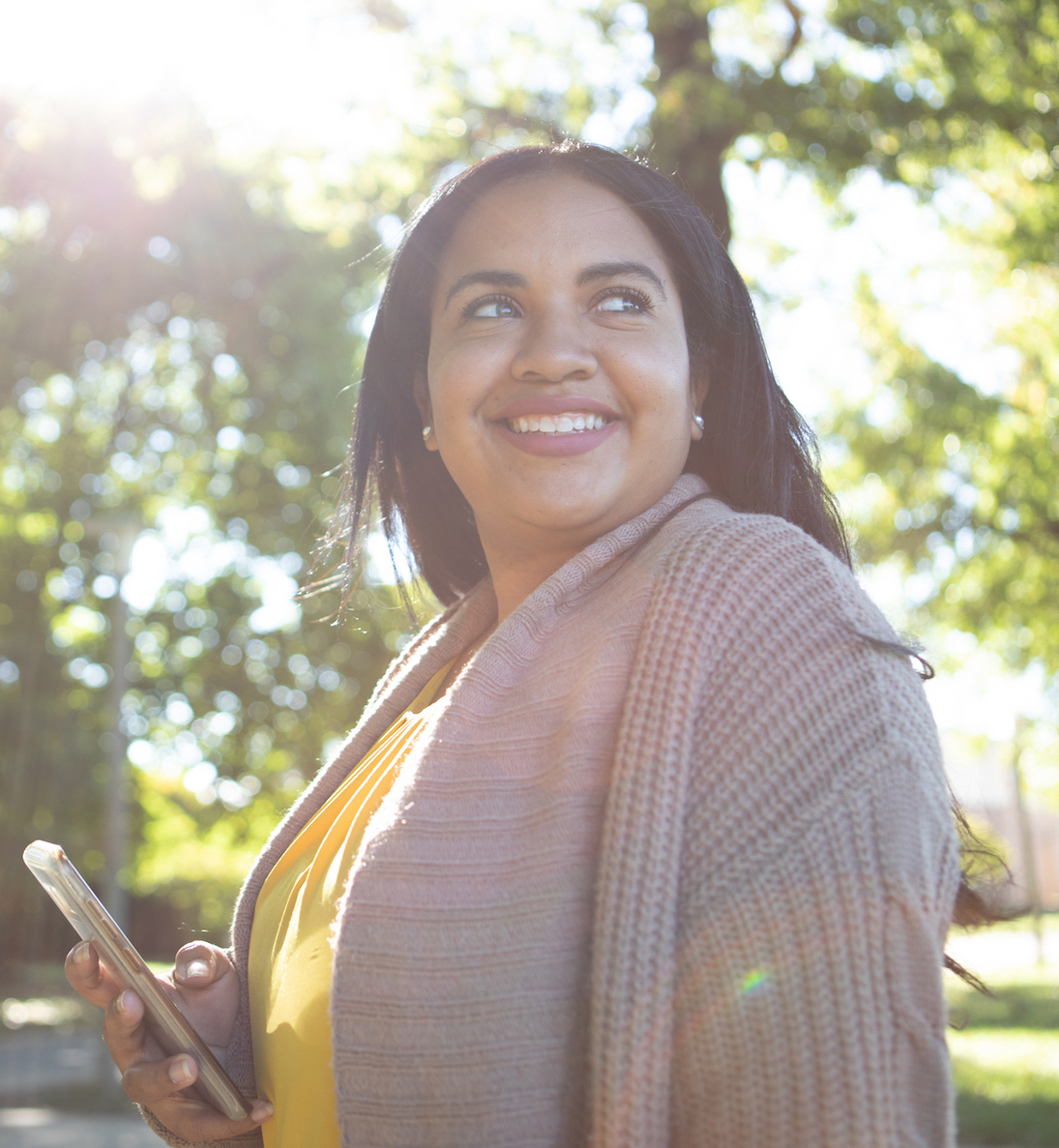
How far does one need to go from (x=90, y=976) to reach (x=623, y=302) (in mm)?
1311

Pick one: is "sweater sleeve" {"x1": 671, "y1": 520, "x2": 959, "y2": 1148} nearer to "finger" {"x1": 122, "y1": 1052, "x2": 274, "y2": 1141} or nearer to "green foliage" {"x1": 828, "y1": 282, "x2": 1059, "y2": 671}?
"finger" {"x1": 122, "y1": 1052, "x2": 274, "y2": 1141}

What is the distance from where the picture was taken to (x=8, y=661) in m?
15.0

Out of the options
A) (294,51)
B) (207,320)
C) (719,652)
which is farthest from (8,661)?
(719,652)

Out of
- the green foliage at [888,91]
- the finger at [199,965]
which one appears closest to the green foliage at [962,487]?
the green foliage at [888,91]

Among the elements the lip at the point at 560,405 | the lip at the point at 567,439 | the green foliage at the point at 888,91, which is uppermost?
the green foliage at the point at 888,91

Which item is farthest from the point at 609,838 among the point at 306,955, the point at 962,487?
the point at 962,487

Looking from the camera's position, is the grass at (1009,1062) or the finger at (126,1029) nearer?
the finger at (126,1029)

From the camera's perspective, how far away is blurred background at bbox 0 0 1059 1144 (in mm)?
7117

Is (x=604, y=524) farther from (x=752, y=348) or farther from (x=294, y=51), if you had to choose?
(x=294, y=51)

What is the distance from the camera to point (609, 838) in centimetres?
125

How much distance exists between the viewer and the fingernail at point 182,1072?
1594mm

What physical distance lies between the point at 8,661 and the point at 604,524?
49.3 ft

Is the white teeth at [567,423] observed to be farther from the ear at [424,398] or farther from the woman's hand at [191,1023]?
the woman's hand at [191,1023]

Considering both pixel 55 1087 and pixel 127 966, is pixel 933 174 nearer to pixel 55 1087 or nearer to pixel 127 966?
pixel 127 966
